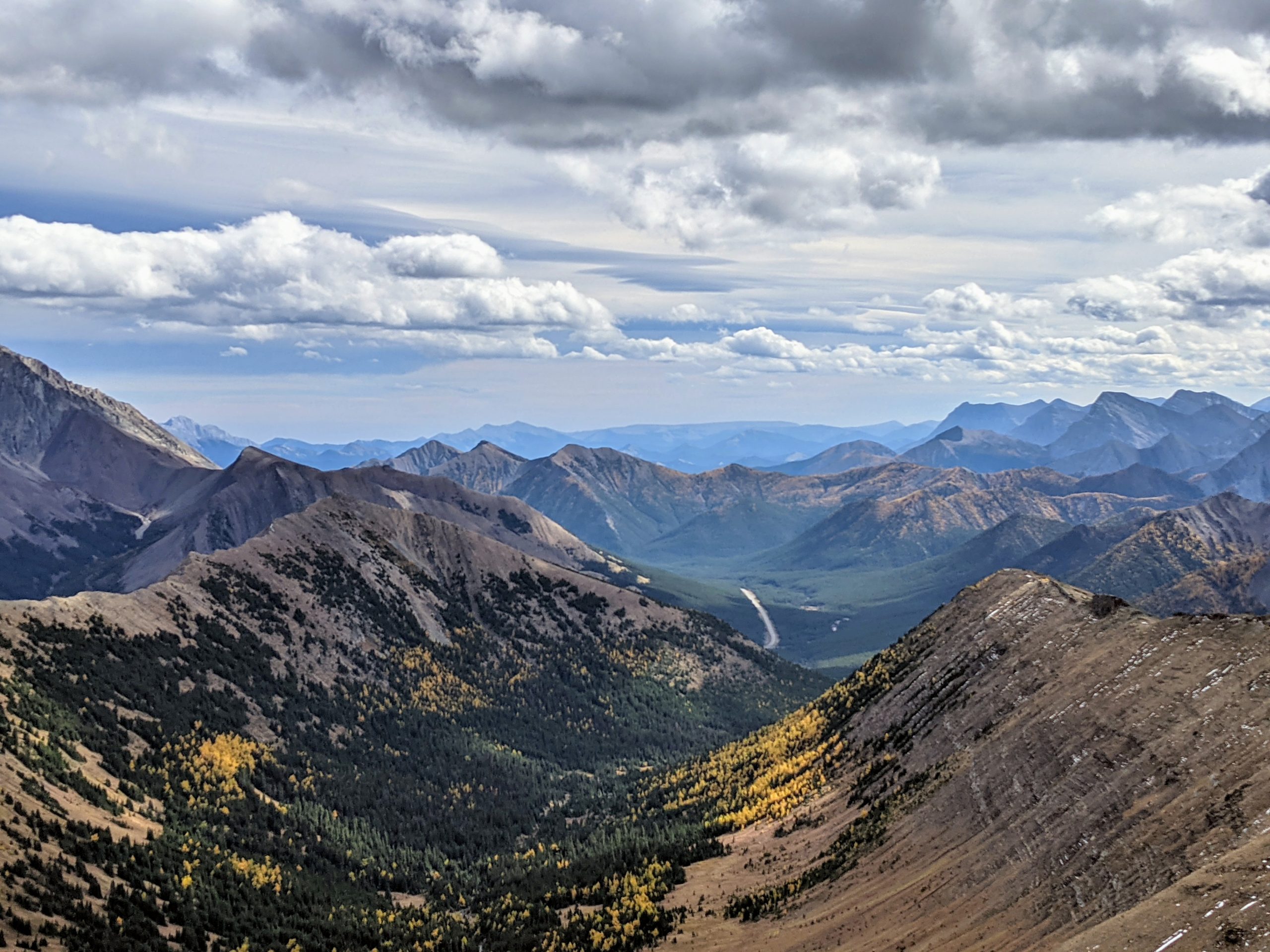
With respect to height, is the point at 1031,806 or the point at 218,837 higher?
the point at 1031,806

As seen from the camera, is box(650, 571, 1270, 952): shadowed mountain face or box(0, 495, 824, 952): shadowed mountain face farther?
box(0, 495, 824, 952): shadowed mountain face

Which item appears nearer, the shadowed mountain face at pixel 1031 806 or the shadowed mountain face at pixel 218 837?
the shadowed mountain face at pixel 1031 806

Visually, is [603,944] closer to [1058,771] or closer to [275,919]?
[275,919]

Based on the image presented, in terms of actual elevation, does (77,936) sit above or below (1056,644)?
below

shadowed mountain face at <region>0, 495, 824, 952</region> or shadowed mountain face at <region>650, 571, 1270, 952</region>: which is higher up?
shadowed mountain face at <region>650, 571, 1270, 952</region>

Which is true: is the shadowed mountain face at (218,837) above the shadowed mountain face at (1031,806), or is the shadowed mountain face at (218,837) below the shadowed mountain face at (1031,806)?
below

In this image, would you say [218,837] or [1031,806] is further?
[218,837]

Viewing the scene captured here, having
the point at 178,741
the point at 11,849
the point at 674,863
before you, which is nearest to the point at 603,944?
the point at 674,863

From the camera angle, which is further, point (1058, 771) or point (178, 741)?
point (178, 741)
